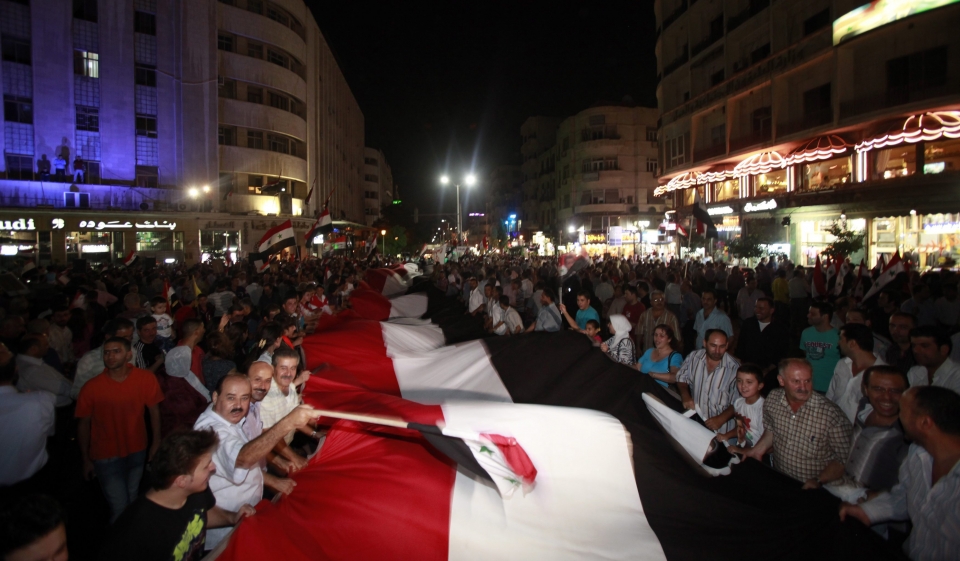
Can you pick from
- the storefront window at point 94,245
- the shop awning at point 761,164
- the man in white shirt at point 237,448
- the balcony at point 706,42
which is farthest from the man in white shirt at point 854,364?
the storefront window at point 94,245

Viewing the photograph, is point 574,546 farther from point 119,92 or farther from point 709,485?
point 119,92

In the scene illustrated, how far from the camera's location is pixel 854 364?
4.80 m

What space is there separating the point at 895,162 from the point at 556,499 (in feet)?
84.0

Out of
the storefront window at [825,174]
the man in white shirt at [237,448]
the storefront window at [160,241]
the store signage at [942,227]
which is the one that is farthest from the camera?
the storefront window at [160,241]

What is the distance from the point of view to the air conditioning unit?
34.1m

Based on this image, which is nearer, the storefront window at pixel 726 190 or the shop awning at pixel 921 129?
the shop awning at pixel 921 129

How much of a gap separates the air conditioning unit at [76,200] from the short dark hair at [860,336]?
40537mm

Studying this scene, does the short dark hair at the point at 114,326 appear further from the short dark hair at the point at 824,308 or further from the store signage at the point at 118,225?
the store signage at the point at 118,225

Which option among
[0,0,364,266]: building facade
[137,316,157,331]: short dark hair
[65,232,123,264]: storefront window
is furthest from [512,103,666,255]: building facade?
[137,316,157,331]: short dark hair

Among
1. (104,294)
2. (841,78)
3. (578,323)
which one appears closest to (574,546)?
(578,323)

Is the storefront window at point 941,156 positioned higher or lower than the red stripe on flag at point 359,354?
higher

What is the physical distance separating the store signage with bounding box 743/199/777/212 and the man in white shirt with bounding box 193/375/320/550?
94.0 feet

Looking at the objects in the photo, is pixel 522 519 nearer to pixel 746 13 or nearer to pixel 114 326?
pixel 114 326

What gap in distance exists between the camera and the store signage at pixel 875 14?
20078 millimetres
